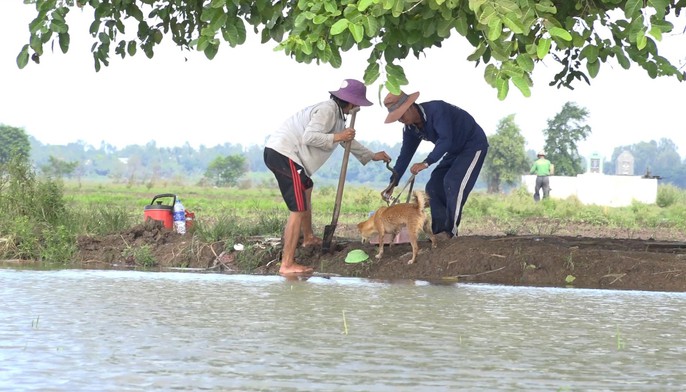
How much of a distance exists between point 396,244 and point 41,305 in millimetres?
4694

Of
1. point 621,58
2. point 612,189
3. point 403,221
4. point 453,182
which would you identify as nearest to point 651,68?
point 621,58

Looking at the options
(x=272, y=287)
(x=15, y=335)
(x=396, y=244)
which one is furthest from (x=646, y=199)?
(x=15, y=335)

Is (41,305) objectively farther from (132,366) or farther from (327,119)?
(327,119)

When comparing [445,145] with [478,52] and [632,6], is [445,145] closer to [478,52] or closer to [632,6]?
[478,52]

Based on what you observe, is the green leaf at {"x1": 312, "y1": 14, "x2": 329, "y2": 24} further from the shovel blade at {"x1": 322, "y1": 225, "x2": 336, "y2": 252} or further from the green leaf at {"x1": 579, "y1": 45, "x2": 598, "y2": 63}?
the shovel blade at {"x1": 322, "y1": 225, "x2": 336, "y2": 252}

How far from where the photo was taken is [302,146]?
10430mm

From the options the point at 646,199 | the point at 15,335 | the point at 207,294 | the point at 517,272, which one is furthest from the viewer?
the point at 646,199

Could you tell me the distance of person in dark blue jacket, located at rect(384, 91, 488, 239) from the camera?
1052cm

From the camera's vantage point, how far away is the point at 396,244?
37.6 feet

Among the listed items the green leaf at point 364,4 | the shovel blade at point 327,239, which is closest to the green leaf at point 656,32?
the green leaf at point 364,4

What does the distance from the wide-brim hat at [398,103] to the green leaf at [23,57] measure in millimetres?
3511

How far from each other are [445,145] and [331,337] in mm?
4387

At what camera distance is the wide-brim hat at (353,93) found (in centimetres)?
1045

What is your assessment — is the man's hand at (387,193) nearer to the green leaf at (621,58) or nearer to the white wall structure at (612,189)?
the green leaf at (621,58)
